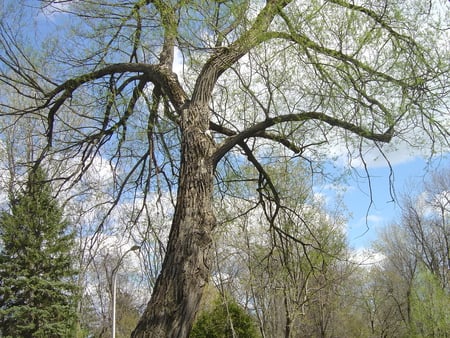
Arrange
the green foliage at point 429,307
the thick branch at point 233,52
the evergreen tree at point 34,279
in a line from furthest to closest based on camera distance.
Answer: the green foliage at point 429,307
the evergreen tree at point 34,279
the thick branch at point 233,52

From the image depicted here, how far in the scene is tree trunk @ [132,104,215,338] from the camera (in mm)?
3506

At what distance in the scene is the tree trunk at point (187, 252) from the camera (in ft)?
11.5

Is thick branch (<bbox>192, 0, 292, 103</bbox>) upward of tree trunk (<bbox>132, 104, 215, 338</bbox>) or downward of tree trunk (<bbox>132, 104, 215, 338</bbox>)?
upward

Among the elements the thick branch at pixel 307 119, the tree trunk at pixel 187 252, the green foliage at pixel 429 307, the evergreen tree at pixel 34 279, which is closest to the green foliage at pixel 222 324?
the evergreen tree at pixel 34 279

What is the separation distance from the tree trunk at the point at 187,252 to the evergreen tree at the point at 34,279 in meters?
13.8

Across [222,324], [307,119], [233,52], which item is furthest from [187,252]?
[222,324]

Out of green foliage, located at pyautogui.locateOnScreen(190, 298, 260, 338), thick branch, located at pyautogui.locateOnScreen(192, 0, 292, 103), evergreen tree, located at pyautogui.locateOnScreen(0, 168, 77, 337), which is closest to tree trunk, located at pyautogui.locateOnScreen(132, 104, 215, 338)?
thick branch, located at pyautogui.locateOnScreen(192, 0, 292, 103)

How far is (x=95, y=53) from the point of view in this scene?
5.21 meters

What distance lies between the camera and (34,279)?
58.2ft

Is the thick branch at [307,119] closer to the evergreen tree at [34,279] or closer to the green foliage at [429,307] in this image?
the evergreen tree at [34,279]

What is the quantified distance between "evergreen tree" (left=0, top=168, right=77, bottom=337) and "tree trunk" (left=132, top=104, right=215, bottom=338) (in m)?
13.8

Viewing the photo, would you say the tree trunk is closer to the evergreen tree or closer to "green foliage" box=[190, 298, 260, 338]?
"green foliage" box=[190, 298, 260, 338]

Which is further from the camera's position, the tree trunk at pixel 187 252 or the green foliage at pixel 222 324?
the green foliage at pixel 222 324

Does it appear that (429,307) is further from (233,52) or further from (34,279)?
(233,52)
